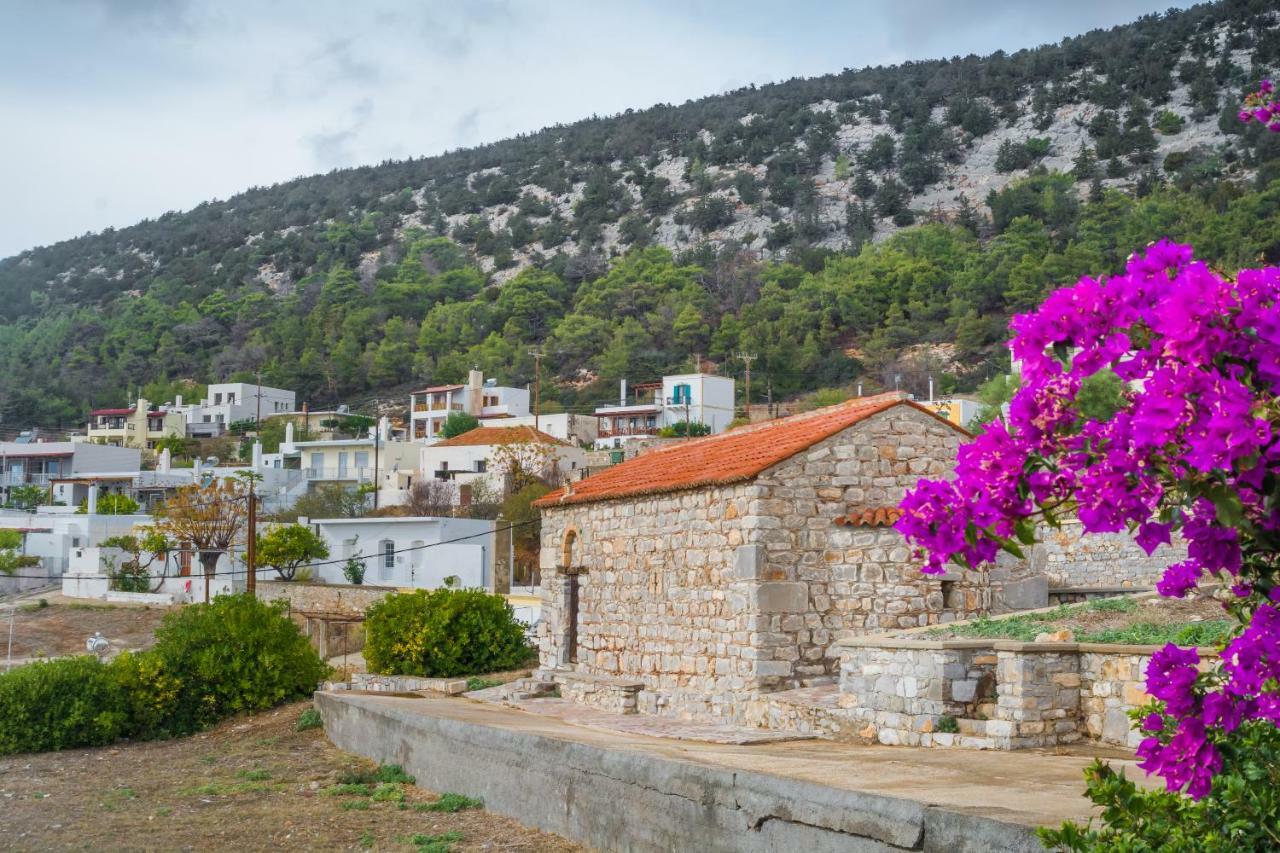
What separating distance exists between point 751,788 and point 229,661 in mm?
12172

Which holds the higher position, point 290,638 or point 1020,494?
point 1020,494

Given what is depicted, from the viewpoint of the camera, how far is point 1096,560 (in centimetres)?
1969

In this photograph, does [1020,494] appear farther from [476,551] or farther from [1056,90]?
[1056,90]

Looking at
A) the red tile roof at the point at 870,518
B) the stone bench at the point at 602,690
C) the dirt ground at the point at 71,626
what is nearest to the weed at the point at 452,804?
the stone bench at the point at 602,690

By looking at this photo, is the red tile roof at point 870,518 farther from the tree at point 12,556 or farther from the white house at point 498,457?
the tree at point 12,556

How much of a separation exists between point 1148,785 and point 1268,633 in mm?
4087

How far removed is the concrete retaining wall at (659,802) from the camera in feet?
18.9

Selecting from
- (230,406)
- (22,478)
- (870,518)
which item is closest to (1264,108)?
(870,518)

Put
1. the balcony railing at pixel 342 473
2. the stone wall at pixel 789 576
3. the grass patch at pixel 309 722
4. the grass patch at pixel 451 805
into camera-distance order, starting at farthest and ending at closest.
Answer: the balcony railing at pixel 342 473, the grass patch at pixel 309 722, the stone wall at pixel 789 576, the grass patch at pixel 451 805

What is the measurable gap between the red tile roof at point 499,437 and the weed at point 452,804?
44.8 metres

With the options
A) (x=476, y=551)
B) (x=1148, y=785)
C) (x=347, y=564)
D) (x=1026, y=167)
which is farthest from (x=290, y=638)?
(x=1026, y=167)

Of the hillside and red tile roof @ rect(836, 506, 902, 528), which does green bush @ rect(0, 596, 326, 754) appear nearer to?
red tile roof @ rect(836, 506, 902, 528)

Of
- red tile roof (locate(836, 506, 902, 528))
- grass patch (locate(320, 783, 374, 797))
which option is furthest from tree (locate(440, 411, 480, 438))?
grass patch (locate(320, 783, 374, 797))

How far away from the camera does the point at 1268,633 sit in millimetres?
3281
